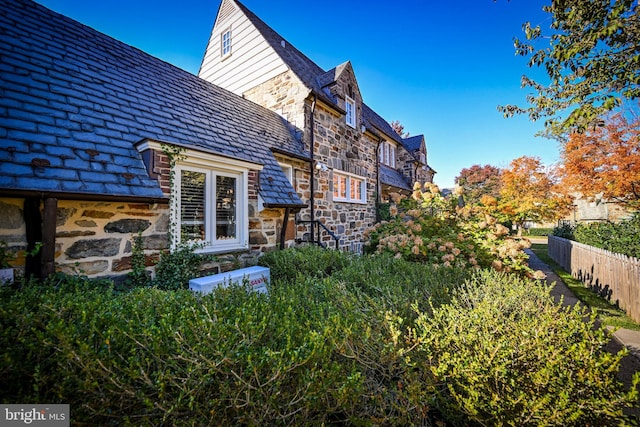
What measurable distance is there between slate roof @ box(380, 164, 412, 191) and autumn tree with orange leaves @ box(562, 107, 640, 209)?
7654mm

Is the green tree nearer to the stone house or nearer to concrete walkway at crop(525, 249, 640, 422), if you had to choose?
concrete walkway at crop(525, 249, 640, 422)

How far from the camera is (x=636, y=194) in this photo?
10.8 meters

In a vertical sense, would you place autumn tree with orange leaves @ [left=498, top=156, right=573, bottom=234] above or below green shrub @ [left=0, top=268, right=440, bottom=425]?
above

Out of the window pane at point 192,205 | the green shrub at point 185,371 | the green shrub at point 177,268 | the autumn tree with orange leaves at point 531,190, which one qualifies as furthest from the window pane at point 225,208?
the autumn tree with orange leaves at point 531,190

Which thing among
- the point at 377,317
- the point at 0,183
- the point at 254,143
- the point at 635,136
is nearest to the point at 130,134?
the point at 0,183

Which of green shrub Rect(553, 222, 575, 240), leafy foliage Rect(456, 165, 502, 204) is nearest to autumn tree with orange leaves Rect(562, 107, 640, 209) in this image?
green shrub Rect(553, 222, 575, 240)

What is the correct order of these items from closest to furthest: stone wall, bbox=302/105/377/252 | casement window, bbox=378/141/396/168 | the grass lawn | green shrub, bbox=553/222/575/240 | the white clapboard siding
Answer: the grass lawn
stone wall, bbox=302/105/377/252
the white clapboard siding
green shrub, bbox=553/222/575/240
casement window, bbox=378/141/396/168

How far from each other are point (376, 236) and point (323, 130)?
444 cm

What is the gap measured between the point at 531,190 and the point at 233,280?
19.7 metres

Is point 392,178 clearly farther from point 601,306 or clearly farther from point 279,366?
point 279,366

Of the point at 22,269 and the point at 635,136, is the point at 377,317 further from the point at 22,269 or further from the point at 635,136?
the point at 635,136

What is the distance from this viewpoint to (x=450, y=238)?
6.09 meters

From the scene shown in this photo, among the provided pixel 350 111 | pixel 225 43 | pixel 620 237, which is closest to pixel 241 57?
pixel 225 43

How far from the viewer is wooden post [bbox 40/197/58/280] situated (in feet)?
10.5
